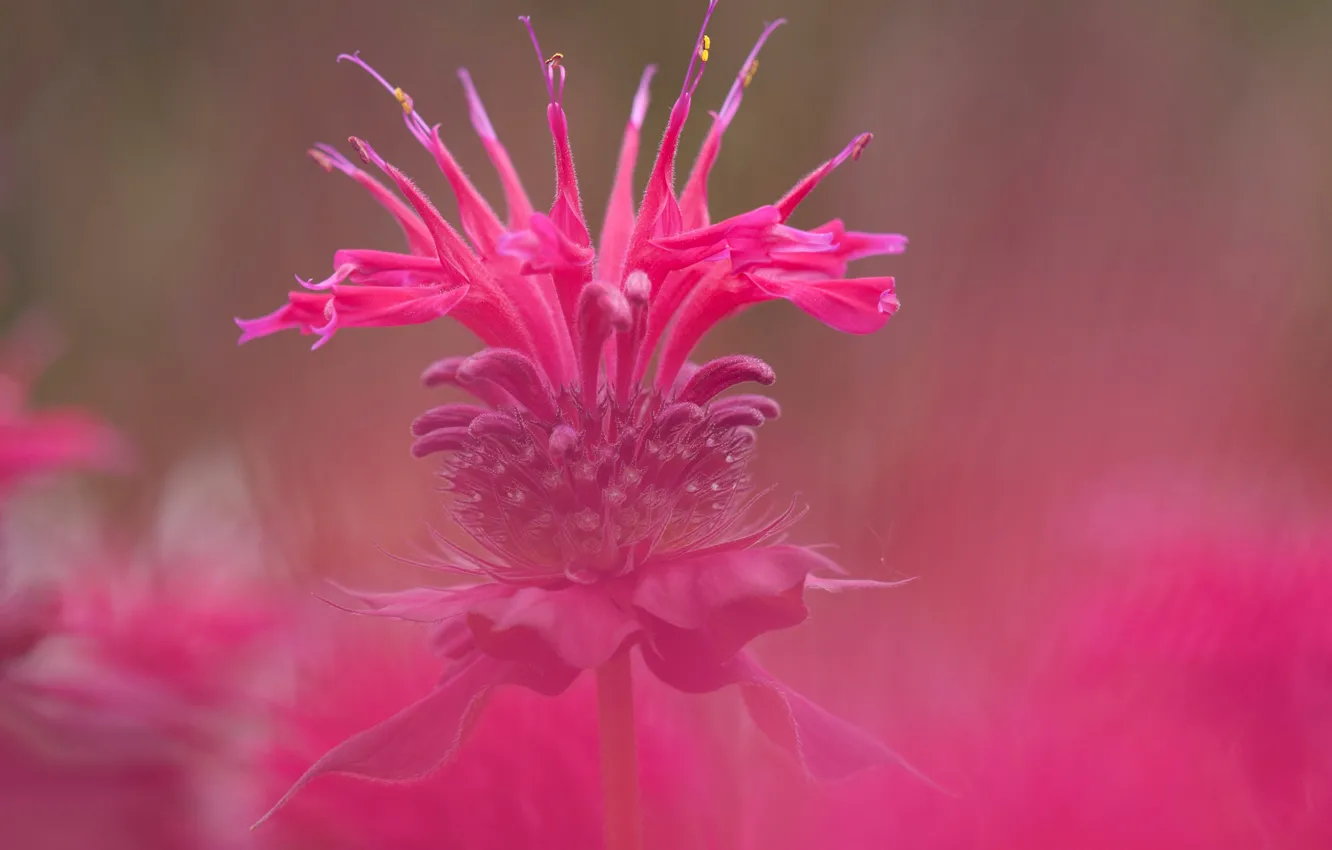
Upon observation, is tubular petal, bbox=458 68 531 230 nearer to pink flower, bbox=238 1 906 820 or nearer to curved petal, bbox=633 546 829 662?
pink flower, bbox=238 1 906 820

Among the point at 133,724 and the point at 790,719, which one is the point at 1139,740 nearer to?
the point at 790,719

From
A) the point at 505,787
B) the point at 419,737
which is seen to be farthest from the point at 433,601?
the point at 505,787

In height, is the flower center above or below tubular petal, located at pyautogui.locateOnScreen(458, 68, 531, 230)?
below

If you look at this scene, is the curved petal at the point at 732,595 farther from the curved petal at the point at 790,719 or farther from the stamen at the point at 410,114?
the stamen at the point at 410,114

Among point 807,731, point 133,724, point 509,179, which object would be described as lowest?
point 133,724

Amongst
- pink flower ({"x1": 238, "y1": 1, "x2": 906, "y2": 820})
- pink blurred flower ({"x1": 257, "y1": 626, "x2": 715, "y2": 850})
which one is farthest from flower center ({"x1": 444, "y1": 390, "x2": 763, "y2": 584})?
pink blurred flower ({"x1": 257, "y1": 626, "x2": 715, "y2": 850})

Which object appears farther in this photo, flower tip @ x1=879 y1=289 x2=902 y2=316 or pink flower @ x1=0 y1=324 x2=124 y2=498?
pink flower @ x1=0 y1=324 x2=124 y2=498

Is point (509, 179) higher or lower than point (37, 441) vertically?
higher
